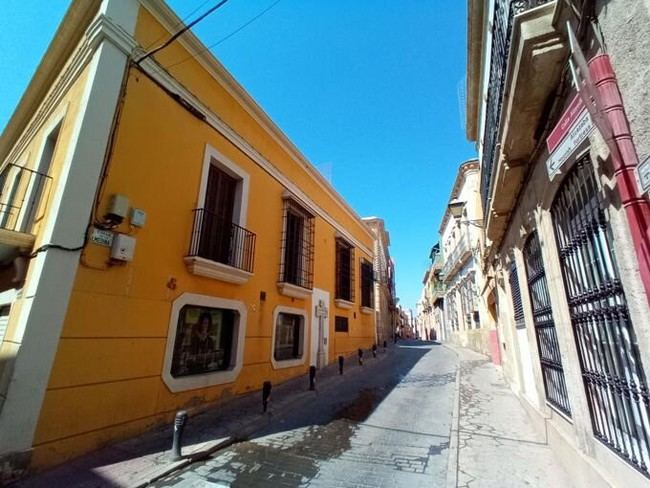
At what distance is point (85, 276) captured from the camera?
3.94m

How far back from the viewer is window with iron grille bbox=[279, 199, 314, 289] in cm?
862

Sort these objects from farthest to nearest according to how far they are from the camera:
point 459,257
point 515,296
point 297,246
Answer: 1. point 459,257
2. point 297,246
3. point 515,296

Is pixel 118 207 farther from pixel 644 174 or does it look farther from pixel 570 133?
pixel 644 174

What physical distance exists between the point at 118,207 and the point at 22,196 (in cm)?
327

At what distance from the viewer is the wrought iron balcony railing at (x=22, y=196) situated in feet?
15.1

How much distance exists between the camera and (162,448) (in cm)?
389

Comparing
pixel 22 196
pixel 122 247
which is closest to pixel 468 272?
pixel 122 247

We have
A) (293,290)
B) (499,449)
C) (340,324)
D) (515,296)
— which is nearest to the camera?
(499,449)

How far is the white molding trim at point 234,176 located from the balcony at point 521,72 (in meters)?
5.20

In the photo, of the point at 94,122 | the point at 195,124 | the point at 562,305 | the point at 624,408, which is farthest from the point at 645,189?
the point at 195,124

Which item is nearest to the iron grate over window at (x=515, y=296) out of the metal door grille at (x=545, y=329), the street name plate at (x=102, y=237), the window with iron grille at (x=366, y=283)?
the metal door grille at (x=545, y=329)

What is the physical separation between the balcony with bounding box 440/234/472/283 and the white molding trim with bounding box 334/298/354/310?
7442 millimetres

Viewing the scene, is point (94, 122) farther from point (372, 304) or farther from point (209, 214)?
point (372, 304)

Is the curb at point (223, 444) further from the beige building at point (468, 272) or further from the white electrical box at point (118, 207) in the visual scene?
the beige building at point (468, 272)
